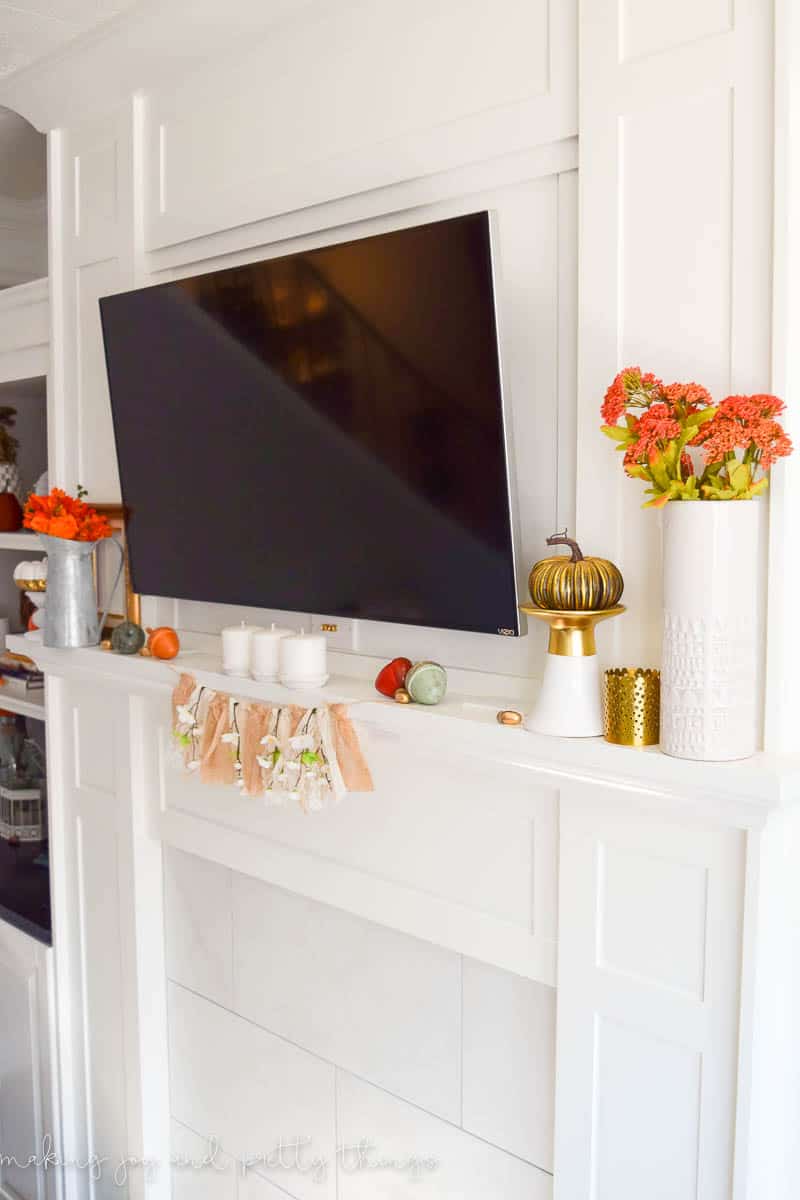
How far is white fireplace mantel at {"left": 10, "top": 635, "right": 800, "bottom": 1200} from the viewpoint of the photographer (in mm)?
1286

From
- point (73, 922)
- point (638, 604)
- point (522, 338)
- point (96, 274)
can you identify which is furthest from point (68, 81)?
point (73, 922)

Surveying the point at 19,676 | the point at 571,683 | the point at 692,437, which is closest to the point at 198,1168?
the point at 19,676

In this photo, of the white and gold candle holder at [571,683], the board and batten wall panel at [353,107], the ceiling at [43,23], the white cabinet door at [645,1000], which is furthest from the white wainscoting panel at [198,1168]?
the ceiling at [43,23]

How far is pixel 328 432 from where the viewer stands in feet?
5.53

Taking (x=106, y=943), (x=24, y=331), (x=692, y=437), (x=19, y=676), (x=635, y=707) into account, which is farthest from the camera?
(x=19, y=676)

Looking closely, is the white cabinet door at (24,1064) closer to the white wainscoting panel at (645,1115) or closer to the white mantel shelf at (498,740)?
the white mantel shelf at (498,740)

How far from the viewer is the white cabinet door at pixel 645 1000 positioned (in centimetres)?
133

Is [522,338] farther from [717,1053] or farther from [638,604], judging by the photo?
[717,1053]

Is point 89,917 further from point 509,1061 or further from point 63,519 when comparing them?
point 509,1061

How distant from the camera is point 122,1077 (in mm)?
2398

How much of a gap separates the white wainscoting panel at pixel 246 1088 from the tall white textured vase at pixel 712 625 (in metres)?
1.14

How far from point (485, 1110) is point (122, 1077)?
3.48ft

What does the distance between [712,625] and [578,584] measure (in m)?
0.19

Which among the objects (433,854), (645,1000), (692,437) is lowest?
(645,1000)
